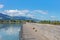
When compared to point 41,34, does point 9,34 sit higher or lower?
lower

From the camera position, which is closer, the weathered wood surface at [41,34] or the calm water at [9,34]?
the weathered wood surface at [41,34]

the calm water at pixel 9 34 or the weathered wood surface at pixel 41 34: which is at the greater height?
the weathered wood surface at pixel 41 34

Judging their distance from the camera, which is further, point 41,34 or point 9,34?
point 9,34

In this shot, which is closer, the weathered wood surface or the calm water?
the weathered wood surface

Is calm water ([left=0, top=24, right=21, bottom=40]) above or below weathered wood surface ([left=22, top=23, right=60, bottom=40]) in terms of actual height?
below
